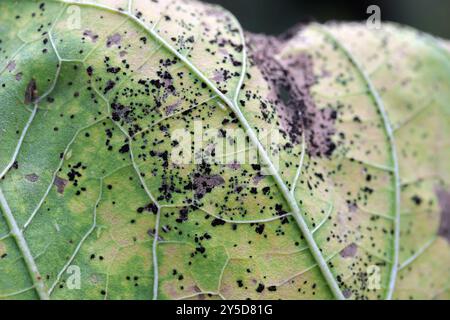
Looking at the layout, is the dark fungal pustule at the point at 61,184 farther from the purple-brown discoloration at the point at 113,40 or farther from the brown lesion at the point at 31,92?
the purple-brown discoloration at the point at 113,40

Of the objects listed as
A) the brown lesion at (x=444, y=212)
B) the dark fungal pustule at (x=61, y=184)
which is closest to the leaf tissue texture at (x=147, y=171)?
the dark fungal pustule at (x=61, y=184)

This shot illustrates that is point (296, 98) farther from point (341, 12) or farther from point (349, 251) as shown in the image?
point (341, 12)

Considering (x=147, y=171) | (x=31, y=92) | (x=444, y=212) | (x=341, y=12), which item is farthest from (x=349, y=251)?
(x=341, y=12)

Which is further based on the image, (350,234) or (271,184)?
(350,234)

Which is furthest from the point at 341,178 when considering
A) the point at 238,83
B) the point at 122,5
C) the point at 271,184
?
the point at 122,5

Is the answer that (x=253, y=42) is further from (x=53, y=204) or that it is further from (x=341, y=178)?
(x=53, y=204)
